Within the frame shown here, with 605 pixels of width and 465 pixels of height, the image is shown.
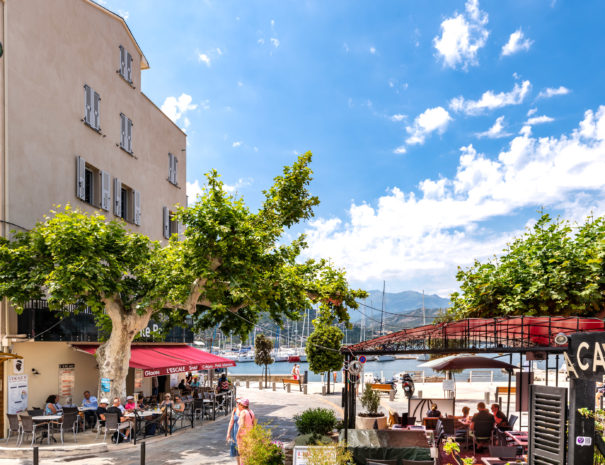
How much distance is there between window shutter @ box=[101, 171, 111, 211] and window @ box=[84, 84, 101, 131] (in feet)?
6.55

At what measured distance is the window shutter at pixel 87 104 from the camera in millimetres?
21281

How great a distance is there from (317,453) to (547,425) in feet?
14.5

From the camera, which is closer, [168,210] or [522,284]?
[522,284]

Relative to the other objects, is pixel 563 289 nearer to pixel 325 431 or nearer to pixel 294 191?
pixel 325 431

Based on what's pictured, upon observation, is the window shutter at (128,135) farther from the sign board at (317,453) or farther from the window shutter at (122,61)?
the sign board at (317,453)

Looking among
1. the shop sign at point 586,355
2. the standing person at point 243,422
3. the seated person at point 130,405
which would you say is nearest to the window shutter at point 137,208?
the seated person at point 130,405

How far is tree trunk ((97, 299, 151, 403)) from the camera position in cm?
1738

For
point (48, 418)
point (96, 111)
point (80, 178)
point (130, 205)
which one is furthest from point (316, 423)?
point (96, 111)

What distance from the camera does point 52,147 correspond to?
19078 millimetres

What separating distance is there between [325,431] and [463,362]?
15.9 ft

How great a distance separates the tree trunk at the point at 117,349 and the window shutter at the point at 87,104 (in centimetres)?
848

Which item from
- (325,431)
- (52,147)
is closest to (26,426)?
(325,431)

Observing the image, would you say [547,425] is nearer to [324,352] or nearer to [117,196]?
[117,196]

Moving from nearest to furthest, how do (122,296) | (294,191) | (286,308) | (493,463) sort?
(493,463) → (122,296) → (286,308) → (294,191)
